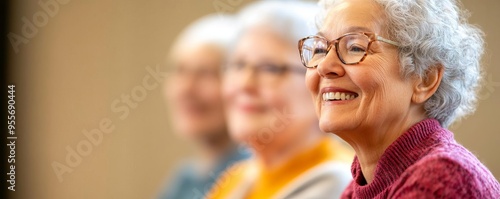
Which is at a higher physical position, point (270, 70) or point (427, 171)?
point (270, 70)

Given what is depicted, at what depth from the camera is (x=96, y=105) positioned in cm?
281

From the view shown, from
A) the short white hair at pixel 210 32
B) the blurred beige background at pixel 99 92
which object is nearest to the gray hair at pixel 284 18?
the short white hair at pixel 210 32

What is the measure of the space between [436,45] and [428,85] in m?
0.07

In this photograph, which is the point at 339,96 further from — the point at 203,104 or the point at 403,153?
the point at 203,104

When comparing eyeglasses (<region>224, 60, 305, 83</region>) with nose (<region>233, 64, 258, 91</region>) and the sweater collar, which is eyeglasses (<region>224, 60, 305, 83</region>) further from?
the sweater collar

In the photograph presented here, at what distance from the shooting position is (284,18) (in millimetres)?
1886

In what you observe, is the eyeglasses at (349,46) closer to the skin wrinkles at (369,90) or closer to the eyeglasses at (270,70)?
the skin wrinkles at (369,90)

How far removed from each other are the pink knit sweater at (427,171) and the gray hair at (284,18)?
61cm

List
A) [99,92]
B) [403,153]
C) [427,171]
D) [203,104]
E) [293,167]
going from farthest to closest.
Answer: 1. [99,92]
2. [203,104]
3. [293,167]
4. [403,153]
5. [427,171]

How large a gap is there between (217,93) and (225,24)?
0.25 metres

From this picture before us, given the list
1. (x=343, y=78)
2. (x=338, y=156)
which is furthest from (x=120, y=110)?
(x=343, y=78)

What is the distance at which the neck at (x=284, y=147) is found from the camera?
1868 millimetres

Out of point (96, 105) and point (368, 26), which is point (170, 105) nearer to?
point (96, 105)

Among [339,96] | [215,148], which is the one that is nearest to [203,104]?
[215,148]
